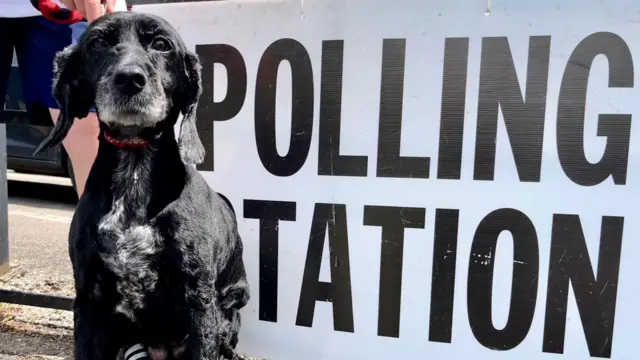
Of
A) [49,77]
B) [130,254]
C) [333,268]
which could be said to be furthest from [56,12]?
[333,268]

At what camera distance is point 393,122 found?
2.03 meters

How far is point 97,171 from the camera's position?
1662 millimetres

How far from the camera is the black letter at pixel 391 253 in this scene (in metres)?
2.03

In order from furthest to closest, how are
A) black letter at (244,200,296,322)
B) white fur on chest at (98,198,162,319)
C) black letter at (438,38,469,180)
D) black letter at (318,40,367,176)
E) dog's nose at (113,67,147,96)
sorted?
black letter at (244,200,296,322) → black letter at (318,40,367,176) → black letter at (438,38,469,180) → white fur on chest at (98,198,162,319) → dog's nose at (113,67,147,96)

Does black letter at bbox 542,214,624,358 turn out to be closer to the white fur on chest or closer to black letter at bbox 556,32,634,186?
black letter at bbox 556,32,634,186

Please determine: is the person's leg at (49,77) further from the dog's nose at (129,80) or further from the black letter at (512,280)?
the black letter at (512,280)

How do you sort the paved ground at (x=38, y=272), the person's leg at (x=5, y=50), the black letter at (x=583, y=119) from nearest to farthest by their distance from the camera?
the black letter at (x=583, y=119), the person's leg at (x=5, y=50), the paved ground at (x=38, y=272)

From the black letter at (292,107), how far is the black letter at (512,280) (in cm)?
81

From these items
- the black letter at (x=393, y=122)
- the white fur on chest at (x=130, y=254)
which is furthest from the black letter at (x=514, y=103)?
the white fur on chest at (x=130, y=254)

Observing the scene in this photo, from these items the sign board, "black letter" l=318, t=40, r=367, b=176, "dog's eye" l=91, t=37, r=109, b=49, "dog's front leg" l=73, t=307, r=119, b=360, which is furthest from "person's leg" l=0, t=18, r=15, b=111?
"black letter" l=318, t=40, r=367, b=176

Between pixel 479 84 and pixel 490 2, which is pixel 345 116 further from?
pixel 490 2

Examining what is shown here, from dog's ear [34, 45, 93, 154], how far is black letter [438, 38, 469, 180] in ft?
4.24

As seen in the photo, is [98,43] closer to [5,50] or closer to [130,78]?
[130,78]

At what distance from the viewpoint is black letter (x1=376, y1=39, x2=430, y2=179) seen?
6.56 feet
